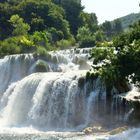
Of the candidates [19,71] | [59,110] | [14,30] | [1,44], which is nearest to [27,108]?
[59,110]

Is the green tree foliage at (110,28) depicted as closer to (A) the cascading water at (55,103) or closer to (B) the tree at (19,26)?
(B) the tree at (19,26)

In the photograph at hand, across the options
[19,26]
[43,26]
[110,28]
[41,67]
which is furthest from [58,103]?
[110,28]

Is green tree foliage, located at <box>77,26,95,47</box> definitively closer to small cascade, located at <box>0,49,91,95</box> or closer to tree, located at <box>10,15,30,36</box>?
tree, located at <box>10,15,30,36</box>

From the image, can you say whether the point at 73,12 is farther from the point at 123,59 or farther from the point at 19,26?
the point at 123,59

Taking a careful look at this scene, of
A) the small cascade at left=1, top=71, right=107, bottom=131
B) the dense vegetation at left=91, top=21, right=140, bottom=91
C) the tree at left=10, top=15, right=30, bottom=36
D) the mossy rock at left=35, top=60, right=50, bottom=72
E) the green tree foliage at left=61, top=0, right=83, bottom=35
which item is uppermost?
the green tree foliage at left=61, top=0, right=83, bottom=35

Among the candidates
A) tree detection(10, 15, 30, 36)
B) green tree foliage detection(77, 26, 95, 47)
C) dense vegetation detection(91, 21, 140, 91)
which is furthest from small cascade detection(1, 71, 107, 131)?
green tree foliage detection(77, 26, 95, 47)

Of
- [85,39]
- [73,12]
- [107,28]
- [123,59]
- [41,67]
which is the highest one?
[107,28]

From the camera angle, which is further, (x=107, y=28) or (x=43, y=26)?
(x=107, y=28)

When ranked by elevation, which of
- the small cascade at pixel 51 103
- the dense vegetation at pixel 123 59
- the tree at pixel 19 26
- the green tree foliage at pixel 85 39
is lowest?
the small cascade at pixel 51 103

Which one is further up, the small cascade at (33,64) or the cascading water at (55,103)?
the small cascade at (33,64)

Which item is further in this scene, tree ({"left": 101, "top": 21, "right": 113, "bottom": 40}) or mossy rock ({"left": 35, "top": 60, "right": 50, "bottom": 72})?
tree ({"left": 101, "top": 21, "right": 113, "bottom": 40})

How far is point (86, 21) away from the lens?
8475 centimetres

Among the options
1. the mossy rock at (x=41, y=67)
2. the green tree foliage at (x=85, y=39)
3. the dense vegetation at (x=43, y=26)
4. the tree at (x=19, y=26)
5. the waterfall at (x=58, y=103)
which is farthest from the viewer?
the green tree foliage at (x=85, y=39)

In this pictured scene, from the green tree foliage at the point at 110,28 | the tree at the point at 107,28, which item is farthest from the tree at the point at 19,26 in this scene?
the tree at the point at 107,28
